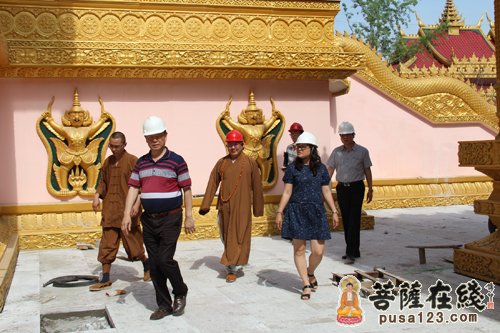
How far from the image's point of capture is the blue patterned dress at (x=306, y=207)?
21.9 ft

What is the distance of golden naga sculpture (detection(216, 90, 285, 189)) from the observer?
1112 centimetres

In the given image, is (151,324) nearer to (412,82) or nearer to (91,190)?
(91,190)

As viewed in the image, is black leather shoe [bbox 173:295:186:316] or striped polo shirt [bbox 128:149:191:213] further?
striped polo shirt [bbox 128:149:191:213]

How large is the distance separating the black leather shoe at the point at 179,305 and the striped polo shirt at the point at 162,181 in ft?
2.55

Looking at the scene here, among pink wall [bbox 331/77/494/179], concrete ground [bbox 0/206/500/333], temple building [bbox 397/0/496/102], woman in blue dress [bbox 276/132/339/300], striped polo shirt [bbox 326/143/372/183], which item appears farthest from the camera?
temple building [bbox 397/0/496/102]

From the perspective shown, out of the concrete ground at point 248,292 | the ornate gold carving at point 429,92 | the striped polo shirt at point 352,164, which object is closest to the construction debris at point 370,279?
the concrete ground at point 248,292

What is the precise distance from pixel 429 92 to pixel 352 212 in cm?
726

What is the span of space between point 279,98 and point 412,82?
Result: 4.94 m

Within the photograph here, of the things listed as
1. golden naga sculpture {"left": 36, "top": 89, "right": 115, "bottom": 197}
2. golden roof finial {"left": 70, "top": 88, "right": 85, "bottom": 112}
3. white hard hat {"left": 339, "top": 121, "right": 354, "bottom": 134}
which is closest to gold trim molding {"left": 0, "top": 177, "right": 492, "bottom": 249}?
golden naga sculpture {"left": 36, "top": 89, "right": 115, "bottom": 197}

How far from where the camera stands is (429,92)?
603 inches

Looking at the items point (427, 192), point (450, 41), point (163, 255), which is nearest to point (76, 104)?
point (163, 255)

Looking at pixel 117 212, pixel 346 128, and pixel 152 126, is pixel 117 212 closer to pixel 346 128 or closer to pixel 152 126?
pixel 152 126

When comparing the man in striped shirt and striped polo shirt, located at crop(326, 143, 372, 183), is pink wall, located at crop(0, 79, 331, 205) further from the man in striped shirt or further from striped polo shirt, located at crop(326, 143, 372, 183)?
the man in striped shirt

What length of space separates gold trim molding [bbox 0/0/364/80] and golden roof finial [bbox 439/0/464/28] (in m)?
20.4
